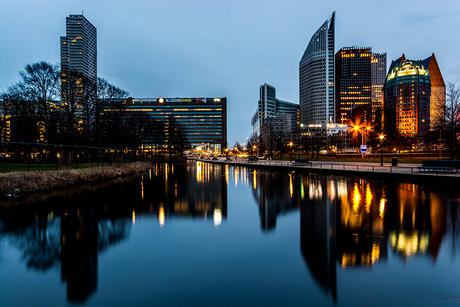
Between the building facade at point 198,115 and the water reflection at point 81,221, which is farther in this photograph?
the building facade at point 198,115

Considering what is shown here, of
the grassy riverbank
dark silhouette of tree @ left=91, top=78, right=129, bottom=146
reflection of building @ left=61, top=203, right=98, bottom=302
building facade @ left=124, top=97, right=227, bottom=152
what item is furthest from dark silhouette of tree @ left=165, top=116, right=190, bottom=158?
building facade @ left=124, top=97, right=227, bottom=152

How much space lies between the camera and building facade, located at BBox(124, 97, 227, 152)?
7264 inches

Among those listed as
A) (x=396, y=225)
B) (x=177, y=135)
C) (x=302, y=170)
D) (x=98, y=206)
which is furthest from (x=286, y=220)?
(x=177, y=135)

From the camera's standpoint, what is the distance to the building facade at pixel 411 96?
541ft

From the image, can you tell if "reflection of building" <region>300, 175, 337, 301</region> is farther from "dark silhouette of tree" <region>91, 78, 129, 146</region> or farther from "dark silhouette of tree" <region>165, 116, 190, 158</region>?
"dark silhouette of tree" <region>165, 116, 190, 158</region>

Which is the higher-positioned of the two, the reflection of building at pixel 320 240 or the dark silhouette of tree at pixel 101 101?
the dark silhouette of tree at pixel 101 101

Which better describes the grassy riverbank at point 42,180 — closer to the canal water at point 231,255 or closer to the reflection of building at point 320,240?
the canal water at point 231,255

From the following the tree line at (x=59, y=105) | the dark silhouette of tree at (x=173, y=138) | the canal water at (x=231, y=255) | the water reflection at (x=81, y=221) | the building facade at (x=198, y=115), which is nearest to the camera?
the canal water at (x=231, y=255)

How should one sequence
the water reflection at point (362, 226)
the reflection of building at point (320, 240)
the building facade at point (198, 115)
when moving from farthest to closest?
the building facade at point (198, 115) → the water reflection at point (362, 226) → the reflection of building at point (320, 240)

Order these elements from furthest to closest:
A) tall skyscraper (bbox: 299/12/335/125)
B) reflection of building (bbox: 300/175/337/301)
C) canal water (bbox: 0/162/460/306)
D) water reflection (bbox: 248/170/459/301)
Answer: tall skyscraper (bbox: 299/12/335/125) → water reflection (bbox: 248/170/459/301) → reflection of building (bbox: 300/175/337/301) → canal water (bbox: 0/162/460/306)

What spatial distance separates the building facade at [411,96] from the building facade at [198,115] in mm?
109715

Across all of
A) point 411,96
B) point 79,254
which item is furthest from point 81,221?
point 411,96

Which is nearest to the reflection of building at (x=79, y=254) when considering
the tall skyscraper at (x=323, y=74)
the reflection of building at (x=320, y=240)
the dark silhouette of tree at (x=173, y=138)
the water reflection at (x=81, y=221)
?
the water reflection at (x=81, y=221)

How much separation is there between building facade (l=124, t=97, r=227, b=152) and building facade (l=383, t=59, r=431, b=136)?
10972cm
